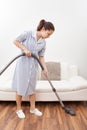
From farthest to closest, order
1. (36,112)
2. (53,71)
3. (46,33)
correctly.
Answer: (53,71) < (36,112) < (46,33)

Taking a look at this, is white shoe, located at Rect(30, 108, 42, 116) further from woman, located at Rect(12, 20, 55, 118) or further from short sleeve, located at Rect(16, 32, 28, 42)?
short sleeve, located at Rect(16, 32, 28, 42)

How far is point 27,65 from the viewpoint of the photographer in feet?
10.5

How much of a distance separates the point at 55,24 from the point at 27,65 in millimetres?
1711

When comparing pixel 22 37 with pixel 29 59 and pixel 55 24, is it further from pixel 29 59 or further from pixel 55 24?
pixel 55 24

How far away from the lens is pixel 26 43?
3.16 meters

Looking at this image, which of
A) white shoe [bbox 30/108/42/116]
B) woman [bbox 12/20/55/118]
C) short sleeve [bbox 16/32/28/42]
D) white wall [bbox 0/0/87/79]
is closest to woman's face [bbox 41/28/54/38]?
woman [bbox 12/20/55/118]

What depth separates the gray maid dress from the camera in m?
3.15

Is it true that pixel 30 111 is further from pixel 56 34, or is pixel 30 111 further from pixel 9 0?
pixel 9 0

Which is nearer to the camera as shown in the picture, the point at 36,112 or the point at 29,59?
the point at 29,59

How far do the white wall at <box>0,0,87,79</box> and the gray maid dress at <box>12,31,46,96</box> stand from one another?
1.45 metres

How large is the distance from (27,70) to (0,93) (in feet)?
2.61

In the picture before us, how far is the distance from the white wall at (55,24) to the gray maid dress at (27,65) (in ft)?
4.76

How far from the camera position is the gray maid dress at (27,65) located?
10.3ft

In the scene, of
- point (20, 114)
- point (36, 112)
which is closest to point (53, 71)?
point (36, 112)
